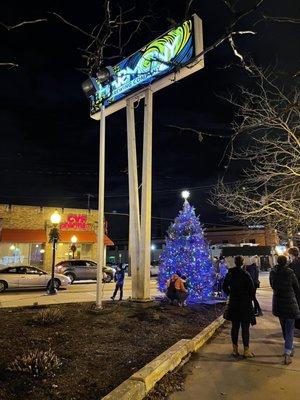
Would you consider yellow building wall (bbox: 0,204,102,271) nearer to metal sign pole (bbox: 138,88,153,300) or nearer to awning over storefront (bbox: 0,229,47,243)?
awning over storefront (bbox: 0,229,47,243)

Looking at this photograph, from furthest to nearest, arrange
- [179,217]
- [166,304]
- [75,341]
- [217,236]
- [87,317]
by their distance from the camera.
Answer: [217,236], [179,217], [166,304], [87,317], [75,341]

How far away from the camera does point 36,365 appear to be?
5.40 m

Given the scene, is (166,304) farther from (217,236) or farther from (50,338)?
(217,236)

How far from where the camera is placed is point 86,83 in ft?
40.7

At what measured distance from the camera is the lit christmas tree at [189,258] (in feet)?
52.7

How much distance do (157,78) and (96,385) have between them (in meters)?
11.0

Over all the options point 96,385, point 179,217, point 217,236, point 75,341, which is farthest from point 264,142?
point 217,236

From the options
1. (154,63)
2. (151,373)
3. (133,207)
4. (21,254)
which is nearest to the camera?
(151,373)

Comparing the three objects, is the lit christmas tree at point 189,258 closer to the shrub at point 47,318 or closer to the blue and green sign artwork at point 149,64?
the blue and green sign artwork at point 149,64

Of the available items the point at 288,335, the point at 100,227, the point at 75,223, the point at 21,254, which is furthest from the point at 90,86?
the point at 75,223

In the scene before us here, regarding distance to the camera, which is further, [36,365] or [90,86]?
[90,86]

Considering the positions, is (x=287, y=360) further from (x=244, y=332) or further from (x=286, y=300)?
(x=286, y=300)

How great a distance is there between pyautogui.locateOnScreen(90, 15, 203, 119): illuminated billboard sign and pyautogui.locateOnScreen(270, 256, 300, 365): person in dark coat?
20.9ft

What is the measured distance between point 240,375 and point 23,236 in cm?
2952
